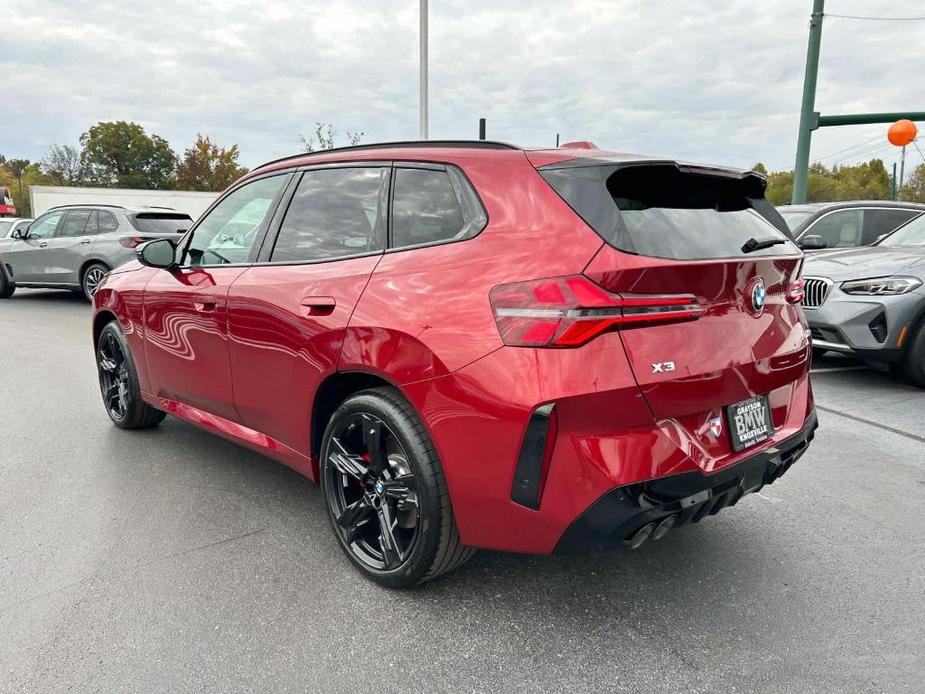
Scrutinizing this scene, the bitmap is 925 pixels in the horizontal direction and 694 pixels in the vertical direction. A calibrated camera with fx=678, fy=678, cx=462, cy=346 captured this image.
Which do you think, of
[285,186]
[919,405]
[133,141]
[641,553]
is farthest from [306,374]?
[133,141]

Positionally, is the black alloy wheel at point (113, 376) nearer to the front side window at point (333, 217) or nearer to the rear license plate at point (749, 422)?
the front side window at point (333, 217)

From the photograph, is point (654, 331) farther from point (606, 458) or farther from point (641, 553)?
point (641, 553)

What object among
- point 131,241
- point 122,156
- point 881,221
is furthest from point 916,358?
point 122,156

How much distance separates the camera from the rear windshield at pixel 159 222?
11.4 metres

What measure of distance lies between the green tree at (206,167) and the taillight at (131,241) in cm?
5134

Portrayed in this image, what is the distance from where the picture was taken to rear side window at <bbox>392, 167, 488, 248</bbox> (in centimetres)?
248

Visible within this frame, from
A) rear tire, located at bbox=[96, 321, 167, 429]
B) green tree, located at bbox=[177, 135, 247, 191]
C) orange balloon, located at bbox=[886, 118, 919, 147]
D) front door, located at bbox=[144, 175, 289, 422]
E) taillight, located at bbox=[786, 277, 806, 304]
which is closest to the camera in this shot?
taillight, located at bbox=[786, 277, 806, 304]

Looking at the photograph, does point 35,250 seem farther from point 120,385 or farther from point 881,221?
point 881,221

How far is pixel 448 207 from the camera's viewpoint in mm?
2574

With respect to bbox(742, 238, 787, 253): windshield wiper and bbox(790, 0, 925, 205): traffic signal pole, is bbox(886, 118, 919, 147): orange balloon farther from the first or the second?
bbox(742, 238, 787, 253): windshield wiper

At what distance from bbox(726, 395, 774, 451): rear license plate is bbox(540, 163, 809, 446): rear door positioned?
3 centimetres

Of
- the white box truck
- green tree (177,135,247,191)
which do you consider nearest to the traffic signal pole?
the white box truck

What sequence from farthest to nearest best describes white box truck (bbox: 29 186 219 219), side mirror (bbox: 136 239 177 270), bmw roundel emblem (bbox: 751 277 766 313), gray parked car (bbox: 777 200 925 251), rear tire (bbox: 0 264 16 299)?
white box truck (bbox: 29 186 219 219), rear tire (bbox: 0 264 16 299), gray parked car (bbox: 777 200 925 251), side mirror (bbox: 136 239 177 270), bmw roundel emblem (bbox: 751 277 766 313)

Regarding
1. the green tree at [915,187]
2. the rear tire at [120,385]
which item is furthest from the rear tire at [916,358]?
the green tree at [915,187]
